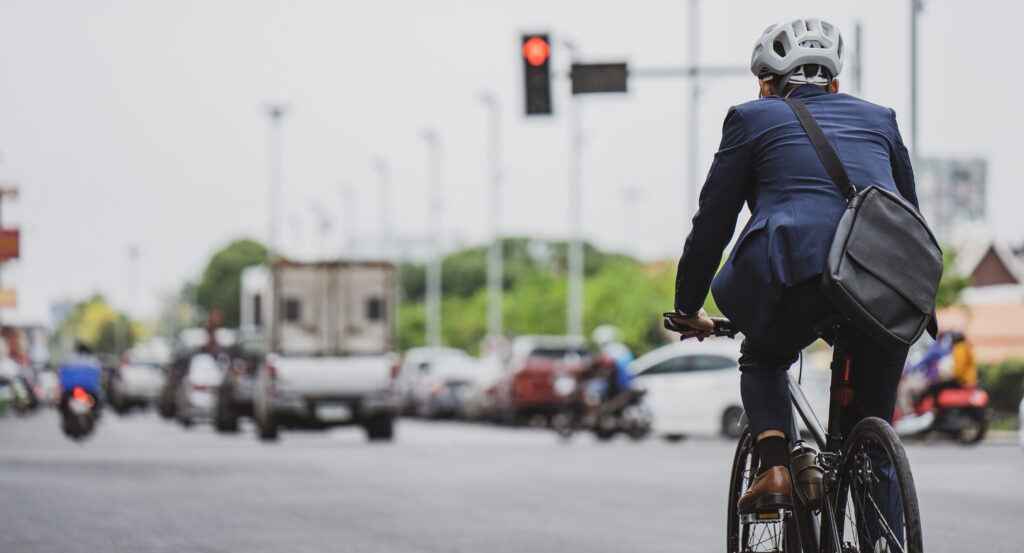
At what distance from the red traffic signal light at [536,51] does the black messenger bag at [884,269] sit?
48.5ft

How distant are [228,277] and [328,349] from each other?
10595cm

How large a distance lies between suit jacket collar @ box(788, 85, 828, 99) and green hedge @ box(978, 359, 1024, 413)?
105ft

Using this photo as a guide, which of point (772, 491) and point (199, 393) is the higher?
point (772, 491)

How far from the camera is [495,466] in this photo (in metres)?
17.2

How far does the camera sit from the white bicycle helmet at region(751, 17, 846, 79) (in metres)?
4.58

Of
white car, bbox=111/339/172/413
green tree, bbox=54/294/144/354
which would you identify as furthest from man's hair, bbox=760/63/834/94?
green tree, bbox=54/294/144/354

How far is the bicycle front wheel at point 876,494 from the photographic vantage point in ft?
12.9

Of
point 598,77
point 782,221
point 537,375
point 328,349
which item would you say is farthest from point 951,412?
point 782,221

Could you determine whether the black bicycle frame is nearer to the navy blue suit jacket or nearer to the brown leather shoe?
the brown leather shoe

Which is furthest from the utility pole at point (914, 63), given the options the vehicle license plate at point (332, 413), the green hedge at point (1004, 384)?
the vehicle license plate at point (332, 413)

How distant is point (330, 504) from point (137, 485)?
2.97 meters

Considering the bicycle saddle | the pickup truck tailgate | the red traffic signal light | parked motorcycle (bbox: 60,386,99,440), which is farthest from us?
parked motorcycle (bbox: 60,386,99,440)

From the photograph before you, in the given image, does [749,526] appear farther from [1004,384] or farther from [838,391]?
[1004,384]

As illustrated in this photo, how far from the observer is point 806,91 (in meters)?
4.67
